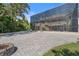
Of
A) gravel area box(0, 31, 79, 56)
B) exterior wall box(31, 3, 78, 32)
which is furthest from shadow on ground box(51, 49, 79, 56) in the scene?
exterior wall box(31, 3, 78, 32)

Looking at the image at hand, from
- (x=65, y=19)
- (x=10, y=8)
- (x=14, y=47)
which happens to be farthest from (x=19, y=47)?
(x=65, y=19)

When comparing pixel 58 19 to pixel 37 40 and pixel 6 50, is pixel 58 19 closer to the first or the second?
pixel 37 40

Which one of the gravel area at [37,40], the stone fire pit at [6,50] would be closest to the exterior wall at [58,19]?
the gravel area at [37,40]

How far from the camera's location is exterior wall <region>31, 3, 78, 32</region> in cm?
315

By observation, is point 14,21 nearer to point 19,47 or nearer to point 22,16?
point 22,16

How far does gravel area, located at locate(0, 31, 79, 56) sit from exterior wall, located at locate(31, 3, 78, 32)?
0.08 m

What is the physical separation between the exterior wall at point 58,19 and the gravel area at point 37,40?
81 mm

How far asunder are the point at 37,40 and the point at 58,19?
0.45 m

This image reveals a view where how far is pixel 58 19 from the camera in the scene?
10.5 feet

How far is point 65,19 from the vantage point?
3.20 m

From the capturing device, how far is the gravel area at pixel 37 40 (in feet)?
10.2

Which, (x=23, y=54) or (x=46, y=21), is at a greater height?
(x=46, y=21)

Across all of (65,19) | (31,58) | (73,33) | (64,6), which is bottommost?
(31,58)

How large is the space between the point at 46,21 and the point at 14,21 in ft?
1.60
